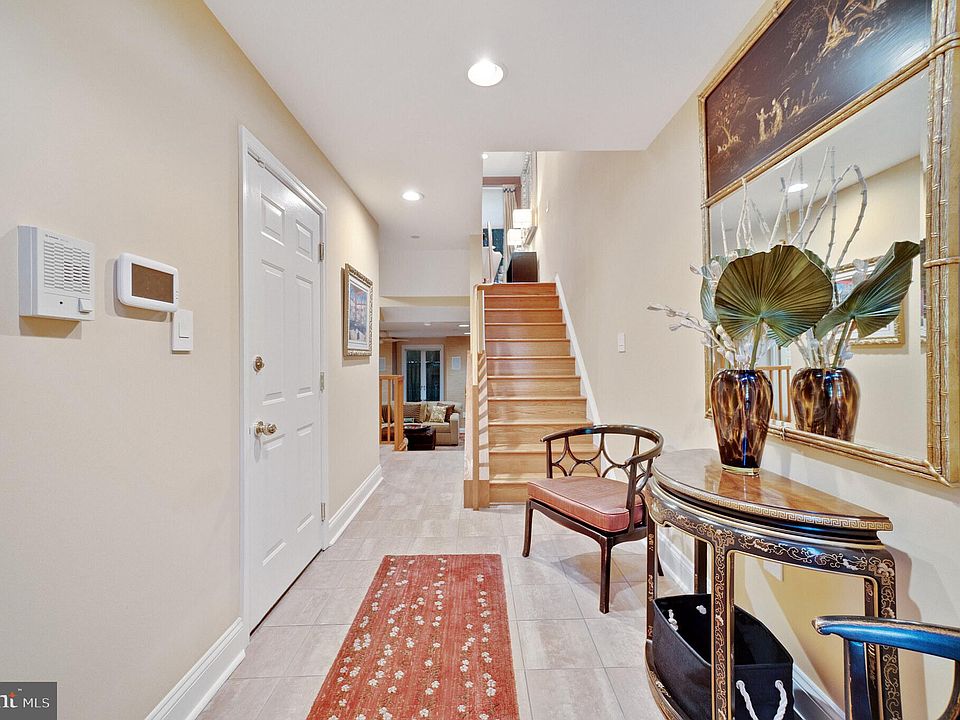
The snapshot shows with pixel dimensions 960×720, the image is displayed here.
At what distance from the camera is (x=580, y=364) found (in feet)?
13.9

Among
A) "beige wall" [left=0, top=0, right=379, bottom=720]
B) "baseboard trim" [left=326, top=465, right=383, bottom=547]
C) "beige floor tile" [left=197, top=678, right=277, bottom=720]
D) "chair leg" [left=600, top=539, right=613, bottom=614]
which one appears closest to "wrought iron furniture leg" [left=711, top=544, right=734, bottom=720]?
"chair leg" [left=600, top=539, right=613, bottom=614]

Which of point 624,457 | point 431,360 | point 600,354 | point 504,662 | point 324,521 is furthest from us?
point 431,360

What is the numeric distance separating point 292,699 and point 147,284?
1.40 meters

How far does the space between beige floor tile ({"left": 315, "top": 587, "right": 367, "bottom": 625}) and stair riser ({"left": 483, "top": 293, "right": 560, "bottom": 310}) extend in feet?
12.0

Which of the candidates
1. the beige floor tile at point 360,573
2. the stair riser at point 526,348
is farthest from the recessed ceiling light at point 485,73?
the stair riser at point 526,348

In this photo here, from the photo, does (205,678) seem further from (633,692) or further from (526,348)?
(526,348)

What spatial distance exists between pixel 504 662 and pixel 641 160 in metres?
2.74

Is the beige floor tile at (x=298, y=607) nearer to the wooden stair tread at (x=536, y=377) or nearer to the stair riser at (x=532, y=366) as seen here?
the wooden stair tread at (x=536, y=377)

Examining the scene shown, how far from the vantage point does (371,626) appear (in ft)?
6.02

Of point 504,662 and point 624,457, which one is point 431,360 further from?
point 504,662

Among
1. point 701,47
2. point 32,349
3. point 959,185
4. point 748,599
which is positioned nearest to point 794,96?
point 701,47

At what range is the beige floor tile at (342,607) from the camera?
6.19ft

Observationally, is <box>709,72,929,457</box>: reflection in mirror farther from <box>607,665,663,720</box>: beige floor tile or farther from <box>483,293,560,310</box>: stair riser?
<box>483,293,560,310</box>: stair riser

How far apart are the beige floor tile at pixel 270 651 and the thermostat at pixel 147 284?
51.8 inches
